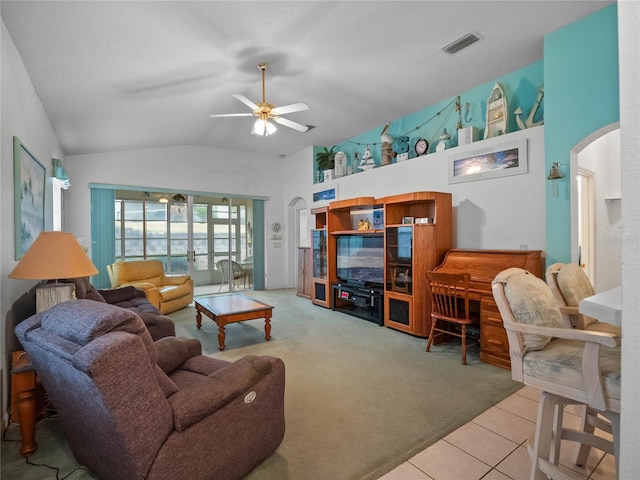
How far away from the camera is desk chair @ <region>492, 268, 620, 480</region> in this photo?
1.31 meters

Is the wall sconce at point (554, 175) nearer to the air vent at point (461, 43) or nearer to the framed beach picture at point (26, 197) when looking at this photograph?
the air vent at point (461, 43)

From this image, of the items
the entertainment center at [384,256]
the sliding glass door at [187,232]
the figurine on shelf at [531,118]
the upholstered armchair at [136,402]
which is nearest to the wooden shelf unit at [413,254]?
the entertainment center at [384,256]

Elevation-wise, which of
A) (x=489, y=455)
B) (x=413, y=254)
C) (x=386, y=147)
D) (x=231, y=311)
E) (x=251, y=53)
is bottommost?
(x=489, y=455)

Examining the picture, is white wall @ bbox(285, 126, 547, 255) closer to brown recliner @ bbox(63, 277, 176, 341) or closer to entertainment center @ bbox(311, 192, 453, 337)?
entertainment center @ bbox(311, 192, 453, 337)

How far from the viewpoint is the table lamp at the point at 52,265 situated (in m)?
2.07

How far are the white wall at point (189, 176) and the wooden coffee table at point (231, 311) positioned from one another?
3202 mm

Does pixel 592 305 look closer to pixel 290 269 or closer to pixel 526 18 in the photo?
pixel 526 18

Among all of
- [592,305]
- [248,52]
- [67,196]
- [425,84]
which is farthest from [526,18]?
[67,196]

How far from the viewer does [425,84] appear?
4102mm

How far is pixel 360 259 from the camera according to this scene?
5090mm

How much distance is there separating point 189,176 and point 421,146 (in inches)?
181

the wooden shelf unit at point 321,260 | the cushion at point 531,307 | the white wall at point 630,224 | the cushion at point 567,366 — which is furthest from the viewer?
the wooden shelf unit at point 321,260

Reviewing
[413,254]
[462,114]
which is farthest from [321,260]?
[462,114]

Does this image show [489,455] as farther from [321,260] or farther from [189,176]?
[189,176]
